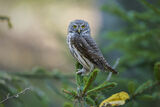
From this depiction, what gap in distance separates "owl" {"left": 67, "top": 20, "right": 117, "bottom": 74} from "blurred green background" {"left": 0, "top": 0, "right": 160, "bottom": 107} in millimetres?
481

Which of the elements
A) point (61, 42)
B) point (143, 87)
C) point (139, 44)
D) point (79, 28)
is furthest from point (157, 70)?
→ point (61, 42)

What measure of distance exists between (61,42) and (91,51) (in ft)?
12.6

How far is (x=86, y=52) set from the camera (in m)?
2.90

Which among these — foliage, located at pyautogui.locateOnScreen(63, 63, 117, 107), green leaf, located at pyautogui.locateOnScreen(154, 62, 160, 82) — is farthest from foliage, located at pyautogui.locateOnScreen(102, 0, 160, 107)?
foliage, located at pyautogui.locateOnScreen(63, 63, 117, 107)

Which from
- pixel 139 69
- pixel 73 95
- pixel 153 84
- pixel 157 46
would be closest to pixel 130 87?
pixel 153 84

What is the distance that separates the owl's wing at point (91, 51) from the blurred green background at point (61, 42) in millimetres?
433

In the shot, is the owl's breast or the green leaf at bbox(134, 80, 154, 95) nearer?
the green leaf at bbox(134, 80, 154, 95)

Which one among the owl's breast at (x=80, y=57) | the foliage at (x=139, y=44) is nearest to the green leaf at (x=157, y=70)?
the owl's breast at (x=80, y=57)

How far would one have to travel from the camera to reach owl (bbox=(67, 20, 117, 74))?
2.68m

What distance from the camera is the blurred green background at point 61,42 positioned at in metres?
4.03

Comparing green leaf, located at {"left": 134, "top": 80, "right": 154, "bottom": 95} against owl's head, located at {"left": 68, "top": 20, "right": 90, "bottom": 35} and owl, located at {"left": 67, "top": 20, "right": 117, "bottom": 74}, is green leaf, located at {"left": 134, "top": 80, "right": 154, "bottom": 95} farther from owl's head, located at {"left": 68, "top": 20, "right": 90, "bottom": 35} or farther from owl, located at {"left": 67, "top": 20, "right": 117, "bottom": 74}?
owl's head, located at {"left": 68, "top": 20, "right": 90, "bottom": 35}

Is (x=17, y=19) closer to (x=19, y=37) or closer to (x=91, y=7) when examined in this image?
(x=19, y=37)

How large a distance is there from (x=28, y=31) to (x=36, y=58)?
2.22 metres

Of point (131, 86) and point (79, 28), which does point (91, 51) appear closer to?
point (131, 86)
